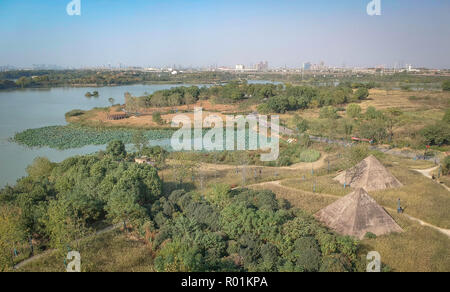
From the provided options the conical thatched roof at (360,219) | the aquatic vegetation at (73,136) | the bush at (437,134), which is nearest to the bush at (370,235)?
the conical thatched roof at (360,219)

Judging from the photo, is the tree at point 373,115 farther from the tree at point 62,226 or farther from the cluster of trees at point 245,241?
the tree at point 62,226

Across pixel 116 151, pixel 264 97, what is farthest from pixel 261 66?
pixel 116 151

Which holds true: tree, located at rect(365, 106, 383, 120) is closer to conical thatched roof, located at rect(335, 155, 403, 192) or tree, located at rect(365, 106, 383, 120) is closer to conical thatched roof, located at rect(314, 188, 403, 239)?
conical thatched roof, located at rect(335, 155, 403, 192)

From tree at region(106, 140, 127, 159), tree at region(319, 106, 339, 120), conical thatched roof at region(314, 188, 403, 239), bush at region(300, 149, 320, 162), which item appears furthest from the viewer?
tree at region(319, 106, 339, 120)

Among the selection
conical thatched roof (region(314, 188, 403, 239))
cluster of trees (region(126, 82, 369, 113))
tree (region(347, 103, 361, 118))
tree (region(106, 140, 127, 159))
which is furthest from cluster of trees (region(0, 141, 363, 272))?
cluster of trees (region(126, 82, 369, 113))
